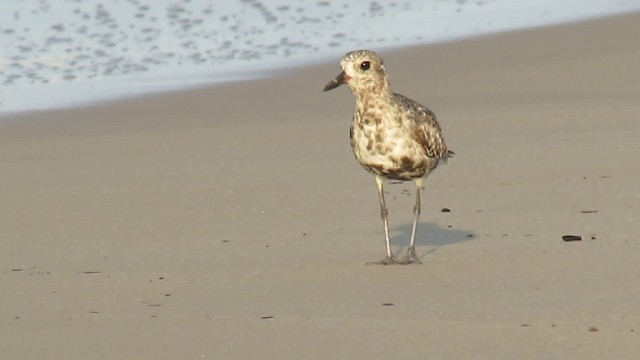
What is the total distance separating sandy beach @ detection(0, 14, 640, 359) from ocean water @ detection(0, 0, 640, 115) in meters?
1.29

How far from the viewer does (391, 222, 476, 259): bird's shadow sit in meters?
9.47

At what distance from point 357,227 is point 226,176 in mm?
2032

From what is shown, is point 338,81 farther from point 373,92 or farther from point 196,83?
point 196,83

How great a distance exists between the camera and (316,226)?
987 centimetres

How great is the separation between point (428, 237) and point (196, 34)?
1070 centimetres

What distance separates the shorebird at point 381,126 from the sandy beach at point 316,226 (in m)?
0.59

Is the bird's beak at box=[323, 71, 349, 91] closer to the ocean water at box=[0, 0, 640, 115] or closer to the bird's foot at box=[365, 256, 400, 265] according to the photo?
the bird's foot at box=[365, 256, 400, 265]

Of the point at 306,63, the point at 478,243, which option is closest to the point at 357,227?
the point at 478,243

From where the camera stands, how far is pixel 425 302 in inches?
310

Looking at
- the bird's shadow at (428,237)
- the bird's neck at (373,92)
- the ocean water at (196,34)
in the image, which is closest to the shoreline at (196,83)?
the ocean water at (196,34)

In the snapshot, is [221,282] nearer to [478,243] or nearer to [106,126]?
[478,243]

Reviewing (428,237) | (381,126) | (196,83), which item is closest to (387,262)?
(381,126)

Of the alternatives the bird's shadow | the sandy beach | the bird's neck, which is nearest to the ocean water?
the sandy beach

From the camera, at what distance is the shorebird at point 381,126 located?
884 centimetres
